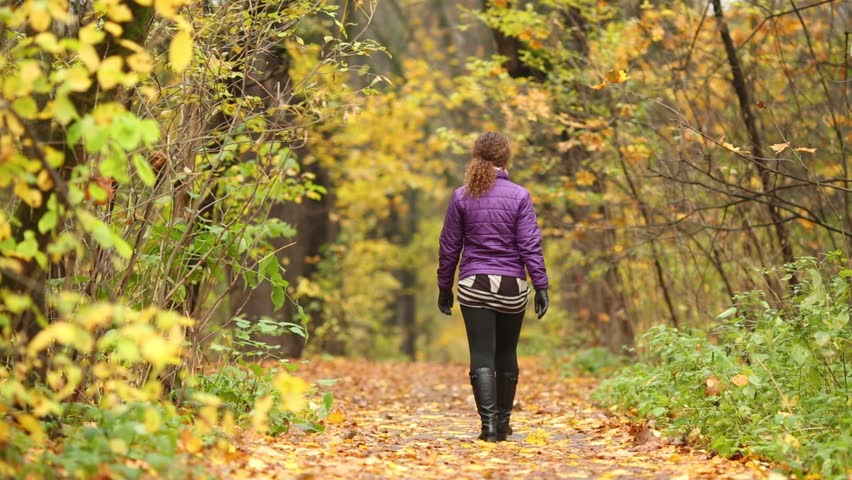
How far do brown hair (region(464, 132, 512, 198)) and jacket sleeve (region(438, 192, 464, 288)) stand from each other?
6.8 inches

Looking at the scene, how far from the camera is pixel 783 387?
5.48 metres

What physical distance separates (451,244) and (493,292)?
469 millimetres

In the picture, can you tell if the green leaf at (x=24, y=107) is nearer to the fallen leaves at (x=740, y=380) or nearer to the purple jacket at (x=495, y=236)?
the purple jacket at (x=495, y=236)

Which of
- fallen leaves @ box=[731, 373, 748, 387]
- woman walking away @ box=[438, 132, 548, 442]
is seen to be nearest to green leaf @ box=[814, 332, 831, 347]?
fallen leaves @ box=[731, 373, 748, 387]

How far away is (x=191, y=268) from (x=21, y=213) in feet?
5.65

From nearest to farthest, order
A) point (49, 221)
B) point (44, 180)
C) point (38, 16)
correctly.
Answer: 1. point (38, 16)
2. point (44, 180)
3. point (49, 221)

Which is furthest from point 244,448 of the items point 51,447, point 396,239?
point 396,239

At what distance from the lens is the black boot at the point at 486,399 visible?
6113 millimetres

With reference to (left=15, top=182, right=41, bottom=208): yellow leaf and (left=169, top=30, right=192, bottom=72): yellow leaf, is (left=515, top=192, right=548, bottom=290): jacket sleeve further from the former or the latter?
(left=15, top=182, right=41, bottom=208): yellow leaf

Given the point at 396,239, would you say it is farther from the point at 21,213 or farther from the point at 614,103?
the point at 21,213

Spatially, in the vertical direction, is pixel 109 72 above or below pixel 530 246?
above

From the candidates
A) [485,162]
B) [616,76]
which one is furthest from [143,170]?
[616,76]

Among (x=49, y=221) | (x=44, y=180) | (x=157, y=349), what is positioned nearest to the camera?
(x=157, y=349)

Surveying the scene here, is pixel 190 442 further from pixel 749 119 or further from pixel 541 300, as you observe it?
pixel 749 119
